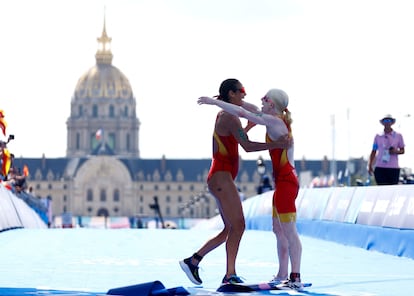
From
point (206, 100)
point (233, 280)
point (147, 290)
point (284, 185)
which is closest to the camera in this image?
point (147, 290)

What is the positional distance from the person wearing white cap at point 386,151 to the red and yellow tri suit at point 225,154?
262 inches

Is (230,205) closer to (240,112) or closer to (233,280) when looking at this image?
(233,280)

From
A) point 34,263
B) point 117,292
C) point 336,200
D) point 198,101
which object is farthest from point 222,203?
point 336,200

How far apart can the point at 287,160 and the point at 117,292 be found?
6.99 ft

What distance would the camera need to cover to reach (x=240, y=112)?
9.55 m

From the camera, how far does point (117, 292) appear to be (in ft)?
27.3

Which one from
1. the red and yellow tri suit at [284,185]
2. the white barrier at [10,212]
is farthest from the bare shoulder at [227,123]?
the white barrier at [10,212]

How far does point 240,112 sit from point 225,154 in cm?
43

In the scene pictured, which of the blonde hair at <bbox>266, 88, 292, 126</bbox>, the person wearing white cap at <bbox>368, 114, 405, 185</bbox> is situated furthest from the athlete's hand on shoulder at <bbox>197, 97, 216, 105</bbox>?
the person wearing white cap at <bbox>368, 114, 405, 185</bbox>

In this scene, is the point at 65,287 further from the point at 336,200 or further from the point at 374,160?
the point at 336,200

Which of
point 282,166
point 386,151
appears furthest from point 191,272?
point 386,151

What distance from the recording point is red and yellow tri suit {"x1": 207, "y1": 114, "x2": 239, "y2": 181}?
32.0 feet

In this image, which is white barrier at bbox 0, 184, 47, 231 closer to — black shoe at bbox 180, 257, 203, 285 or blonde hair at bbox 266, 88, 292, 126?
black shoe at bbox 180, 257, 203, 285

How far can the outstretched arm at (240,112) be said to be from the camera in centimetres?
947
